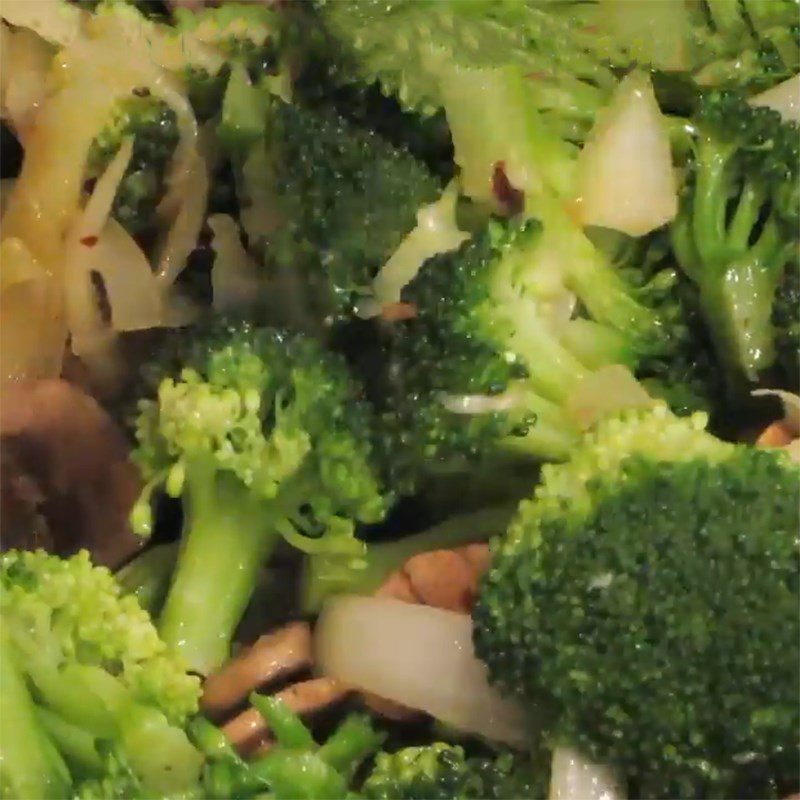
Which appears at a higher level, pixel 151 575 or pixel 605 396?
pixel 605 396

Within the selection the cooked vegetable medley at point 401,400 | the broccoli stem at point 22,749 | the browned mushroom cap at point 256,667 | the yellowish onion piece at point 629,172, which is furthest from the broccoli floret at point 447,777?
the yellowish onion piece at point 629,172

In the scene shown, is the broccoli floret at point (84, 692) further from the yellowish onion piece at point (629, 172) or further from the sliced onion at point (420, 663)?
the yellowish onion piece at point (629, 172)

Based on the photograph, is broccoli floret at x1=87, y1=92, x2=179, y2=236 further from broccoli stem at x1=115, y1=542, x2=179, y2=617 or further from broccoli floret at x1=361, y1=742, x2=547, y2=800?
broccoli floret at x1=361, y1=742, x2=547, y2=800

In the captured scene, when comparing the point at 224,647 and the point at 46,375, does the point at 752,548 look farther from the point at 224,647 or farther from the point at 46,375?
the point at 46,375

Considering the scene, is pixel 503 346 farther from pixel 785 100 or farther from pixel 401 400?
pixel 785 100

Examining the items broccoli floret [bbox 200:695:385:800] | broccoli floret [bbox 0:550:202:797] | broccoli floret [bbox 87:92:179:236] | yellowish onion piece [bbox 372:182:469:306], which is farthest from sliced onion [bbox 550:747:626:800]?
broccoli floret [bbox 87:92:179:236]

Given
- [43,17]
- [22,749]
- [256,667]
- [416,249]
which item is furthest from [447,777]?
[43,17]

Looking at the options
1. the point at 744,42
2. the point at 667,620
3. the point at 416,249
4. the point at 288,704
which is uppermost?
the point at 744,42
